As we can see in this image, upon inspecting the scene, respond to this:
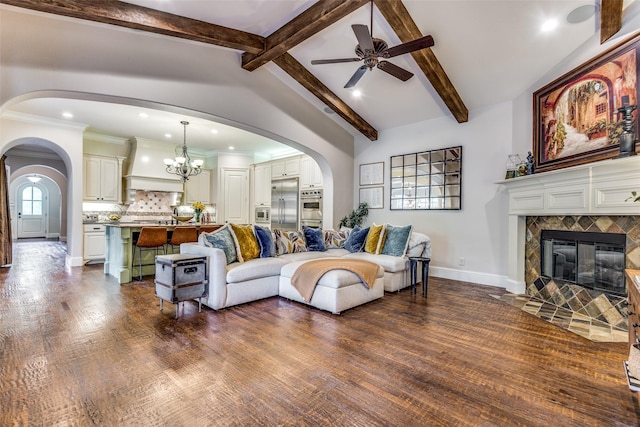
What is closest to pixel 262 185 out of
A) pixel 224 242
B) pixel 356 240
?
pixel 356 240

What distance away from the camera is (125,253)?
478cm

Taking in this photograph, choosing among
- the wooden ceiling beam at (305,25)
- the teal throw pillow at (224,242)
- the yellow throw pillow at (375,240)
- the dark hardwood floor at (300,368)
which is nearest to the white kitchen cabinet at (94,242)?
the dark hardwood floor at (300,368)

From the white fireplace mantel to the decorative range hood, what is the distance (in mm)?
7106

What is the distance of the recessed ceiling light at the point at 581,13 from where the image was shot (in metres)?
2.98

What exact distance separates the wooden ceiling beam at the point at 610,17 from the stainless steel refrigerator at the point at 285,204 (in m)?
5.58

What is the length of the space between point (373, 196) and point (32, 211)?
14079 millimetres

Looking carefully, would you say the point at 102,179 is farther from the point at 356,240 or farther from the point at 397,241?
the point at 397,241

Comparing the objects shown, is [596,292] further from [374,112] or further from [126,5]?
[126,5]

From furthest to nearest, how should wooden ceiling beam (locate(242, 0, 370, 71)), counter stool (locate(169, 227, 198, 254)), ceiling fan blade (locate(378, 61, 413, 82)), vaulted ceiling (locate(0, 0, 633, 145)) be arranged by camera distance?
counter stool (locate(169, 227, 198, 254)) < ceiling fan blade (locate(378, 61, 413, 82)) < wooden ceiling beam (locate(242, 0, 370, 71)) < vaulted ceiling (locate(0, 0, 633, 145))

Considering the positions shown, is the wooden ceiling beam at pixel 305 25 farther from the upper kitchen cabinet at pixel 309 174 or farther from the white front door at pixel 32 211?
the white front door at pixel 32 211

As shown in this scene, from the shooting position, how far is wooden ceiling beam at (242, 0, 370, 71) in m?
3.23

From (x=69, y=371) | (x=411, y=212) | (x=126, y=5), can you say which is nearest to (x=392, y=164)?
(x=411, y=212)

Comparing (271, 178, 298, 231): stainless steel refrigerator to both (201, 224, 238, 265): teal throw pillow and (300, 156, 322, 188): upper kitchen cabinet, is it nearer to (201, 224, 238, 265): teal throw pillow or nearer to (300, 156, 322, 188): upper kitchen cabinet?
(300, 156, 322, 188): upper kitchen cabinet

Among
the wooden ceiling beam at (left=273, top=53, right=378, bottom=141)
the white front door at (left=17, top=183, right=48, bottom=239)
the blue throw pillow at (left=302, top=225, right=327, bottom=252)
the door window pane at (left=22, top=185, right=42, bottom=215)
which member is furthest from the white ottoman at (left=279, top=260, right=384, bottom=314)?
the door window pane at (left=22, top=185, right=42, bottom=215)
